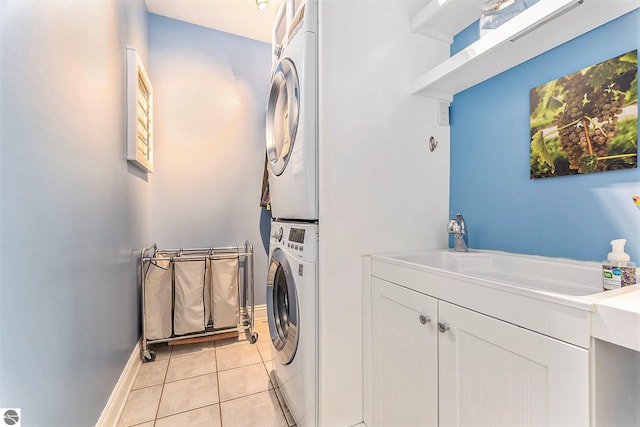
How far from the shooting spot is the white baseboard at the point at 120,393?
1.27m

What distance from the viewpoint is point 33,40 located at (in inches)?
30.7

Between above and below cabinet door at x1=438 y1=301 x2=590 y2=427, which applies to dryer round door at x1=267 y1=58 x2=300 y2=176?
above

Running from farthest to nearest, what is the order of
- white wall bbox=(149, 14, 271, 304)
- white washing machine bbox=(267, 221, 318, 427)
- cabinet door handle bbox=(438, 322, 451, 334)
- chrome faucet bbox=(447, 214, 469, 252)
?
white wall bbox=(149, 14, 271, 304), chrome faucet bbox=(447, 214, 469, 252), white washing machine bbox=(267, 221, 318, 427), cabinet door handle bbox=(438, 322, 451, 334)

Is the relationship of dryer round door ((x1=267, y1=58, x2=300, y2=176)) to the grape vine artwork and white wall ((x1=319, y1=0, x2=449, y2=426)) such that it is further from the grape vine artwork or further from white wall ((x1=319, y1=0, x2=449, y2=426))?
the grape vine artwork

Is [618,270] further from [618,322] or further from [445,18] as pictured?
[445,18]

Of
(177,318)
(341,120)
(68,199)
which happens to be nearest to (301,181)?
(341,120)

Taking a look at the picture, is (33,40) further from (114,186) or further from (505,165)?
(505,165)

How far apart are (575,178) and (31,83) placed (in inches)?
72.1

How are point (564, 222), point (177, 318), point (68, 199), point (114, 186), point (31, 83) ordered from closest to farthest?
point (31, 83)
point (68, 199)
point (564, 222)
point (114, 186)
point (177, 318)

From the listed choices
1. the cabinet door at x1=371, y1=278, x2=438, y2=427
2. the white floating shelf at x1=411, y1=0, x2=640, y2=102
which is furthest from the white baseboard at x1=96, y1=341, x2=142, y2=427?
the white floating shelf at x1=411, y1=0, x2=640, y2=102

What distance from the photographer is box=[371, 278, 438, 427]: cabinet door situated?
0.96 meters

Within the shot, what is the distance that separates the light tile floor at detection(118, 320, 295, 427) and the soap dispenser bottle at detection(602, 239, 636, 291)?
1.42 m

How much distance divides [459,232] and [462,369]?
75 cm

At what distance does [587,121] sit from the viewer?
40.4 inches
